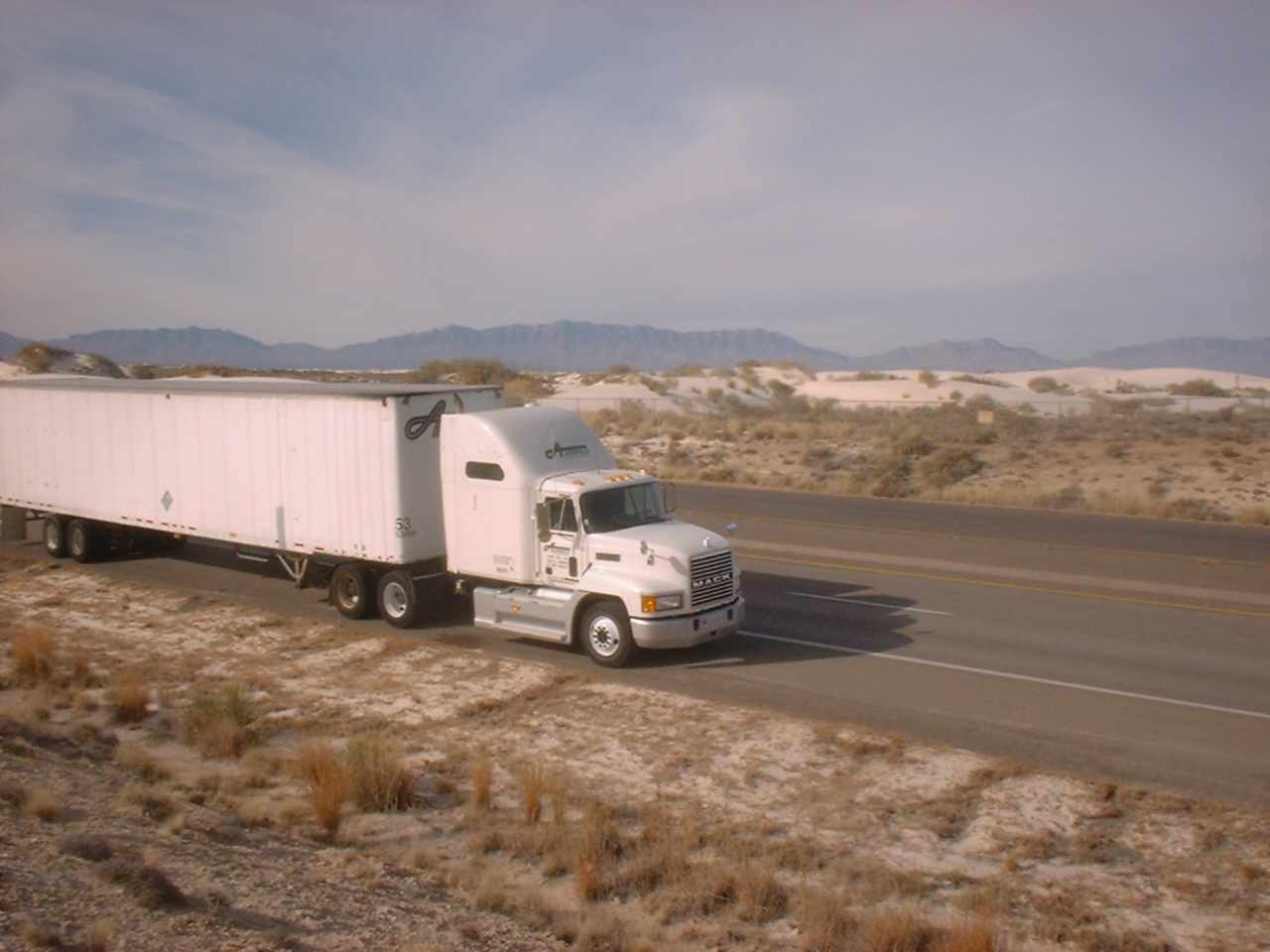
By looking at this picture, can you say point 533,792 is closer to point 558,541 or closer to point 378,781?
point 378,781

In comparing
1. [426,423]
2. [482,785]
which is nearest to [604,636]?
[426,423]

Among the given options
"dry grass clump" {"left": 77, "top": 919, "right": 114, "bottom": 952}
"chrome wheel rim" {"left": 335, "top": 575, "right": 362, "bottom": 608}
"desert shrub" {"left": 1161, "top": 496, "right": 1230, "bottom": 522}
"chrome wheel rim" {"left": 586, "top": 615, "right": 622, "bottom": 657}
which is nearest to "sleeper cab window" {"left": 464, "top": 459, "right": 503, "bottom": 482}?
"chrome wheel rim" {"left": 586, "top": 615, "right": 622, "bottom": 657}

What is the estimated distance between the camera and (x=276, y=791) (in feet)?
35.7

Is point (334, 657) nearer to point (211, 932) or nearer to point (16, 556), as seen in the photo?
point (211, 932)

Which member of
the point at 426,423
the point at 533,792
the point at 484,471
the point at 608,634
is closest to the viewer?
the point at 533,792

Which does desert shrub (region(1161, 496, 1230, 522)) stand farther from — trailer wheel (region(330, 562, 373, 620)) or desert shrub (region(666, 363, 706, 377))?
desert shrub (region(666, 363, 706, 377))

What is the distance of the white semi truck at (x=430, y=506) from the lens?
1541 cm

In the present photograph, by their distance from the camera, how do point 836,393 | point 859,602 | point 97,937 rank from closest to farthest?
point 97,937, point 859,602, point 836,393

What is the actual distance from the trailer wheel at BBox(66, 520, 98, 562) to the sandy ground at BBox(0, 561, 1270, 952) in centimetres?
832

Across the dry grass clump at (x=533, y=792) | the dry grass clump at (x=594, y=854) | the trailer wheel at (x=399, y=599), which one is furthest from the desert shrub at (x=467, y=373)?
the dry grass clump at (x=594, y=854)

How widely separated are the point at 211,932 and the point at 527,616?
9.03 meters

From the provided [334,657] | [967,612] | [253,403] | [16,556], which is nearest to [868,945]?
[334,657]

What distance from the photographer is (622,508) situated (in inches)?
638

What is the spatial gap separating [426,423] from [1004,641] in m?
8.99
